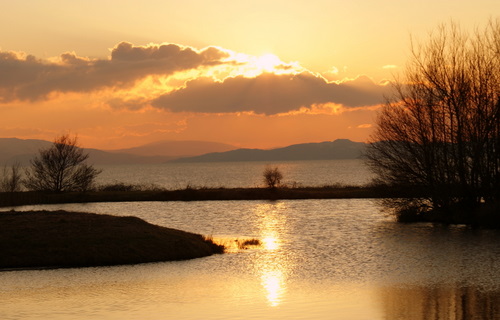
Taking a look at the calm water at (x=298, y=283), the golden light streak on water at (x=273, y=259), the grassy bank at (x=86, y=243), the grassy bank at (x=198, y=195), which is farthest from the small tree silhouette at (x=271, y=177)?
the grassy bank at (x=86, y=243)

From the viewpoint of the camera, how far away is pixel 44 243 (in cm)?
3331

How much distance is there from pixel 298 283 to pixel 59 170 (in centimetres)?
7509

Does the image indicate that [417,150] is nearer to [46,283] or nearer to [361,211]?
[361,211]

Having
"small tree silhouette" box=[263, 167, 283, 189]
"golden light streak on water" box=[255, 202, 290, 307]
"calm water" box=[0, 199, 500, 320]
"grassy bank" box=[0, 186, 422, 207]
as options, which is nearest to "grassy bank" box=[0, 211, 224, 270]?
"calm water" box=[0, 199, 500, 320]

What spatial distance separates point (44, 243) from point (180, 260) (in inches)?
292

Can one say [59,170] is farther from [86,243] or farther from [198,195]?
[86,243]

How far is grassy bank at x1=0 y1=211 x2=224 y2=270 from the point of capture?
104 feet

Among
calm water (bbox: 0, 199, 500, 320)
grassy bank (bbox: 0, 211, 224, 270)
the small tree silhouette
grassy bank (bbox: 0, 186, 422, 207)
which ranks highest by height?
the small tree silhouette

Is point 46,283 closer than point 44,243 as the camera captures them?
Yes

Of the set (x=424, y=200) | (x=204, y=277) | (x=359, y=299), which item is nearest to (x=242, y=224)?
(x=424, y=200)

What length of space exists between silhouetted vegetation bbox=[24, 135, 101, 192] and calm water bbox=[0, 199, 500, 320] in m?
55.0

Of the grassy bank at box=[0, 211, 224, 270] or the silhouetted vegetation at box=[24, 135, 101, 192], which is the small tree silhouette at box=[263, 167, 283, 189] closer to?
the silhouetted vegetation at box=[24, 135, 101, 192]

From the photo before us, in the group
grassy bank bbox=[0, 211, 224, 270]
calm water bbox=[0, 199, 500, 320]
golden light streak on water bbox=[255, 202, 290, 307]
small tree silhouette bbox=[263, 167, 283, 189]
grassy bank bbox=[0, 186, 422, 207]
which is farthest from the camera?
small tree silhouette bbox=[263, 167, 283, 189]

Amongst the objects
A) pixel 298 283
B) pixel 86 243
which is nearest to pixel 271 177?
pixel 86 243
